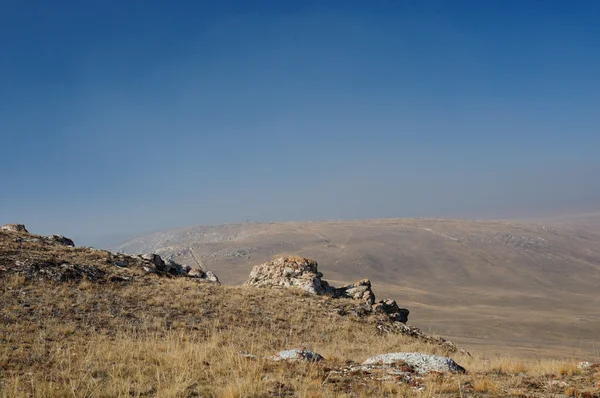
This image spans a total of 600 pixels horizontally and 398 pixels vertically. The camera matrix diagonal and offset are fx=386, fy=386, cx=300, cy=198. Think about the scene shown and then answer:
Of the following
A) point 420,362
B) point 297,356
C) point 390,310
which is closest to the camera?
point 420,362

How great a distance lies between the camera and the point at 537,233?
500ft

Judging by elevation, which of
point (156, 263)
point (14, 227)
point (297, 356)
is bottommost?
point (156, 263)

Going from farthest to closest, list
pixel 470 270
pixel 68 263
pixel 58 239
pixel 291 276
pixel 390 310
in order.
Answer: pixel 470 270, pixel 58 239, pixel 291 276, pixel 390 310, pixel 68 263

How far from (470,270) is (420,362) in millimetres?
111556

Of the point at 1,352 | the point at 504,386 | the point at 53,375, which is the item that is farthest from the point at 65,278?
the point at 504,386

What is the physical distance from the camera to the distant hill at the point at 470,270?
2274 inches

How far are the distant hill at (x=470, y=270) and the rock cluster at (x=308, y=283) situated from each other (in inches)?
872

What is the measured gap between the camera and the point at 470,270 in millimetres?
108312

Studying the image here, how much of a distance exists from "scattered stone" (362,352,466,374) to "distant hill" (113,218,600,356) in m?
33.9

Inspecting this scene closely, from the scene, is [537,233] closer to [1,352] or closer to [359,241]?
[359,241]

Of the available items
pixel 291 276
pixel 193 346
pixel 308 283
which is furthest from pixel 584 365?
pixel 291 276

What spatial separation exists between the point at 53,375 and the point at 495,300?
87.6m

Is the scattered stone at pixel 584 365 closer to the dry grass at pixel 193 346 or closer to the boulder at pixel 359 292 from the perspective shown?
the dry grass at pixel 193 346

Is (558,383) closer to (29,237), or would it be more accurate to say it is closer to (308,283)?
(308,283)
